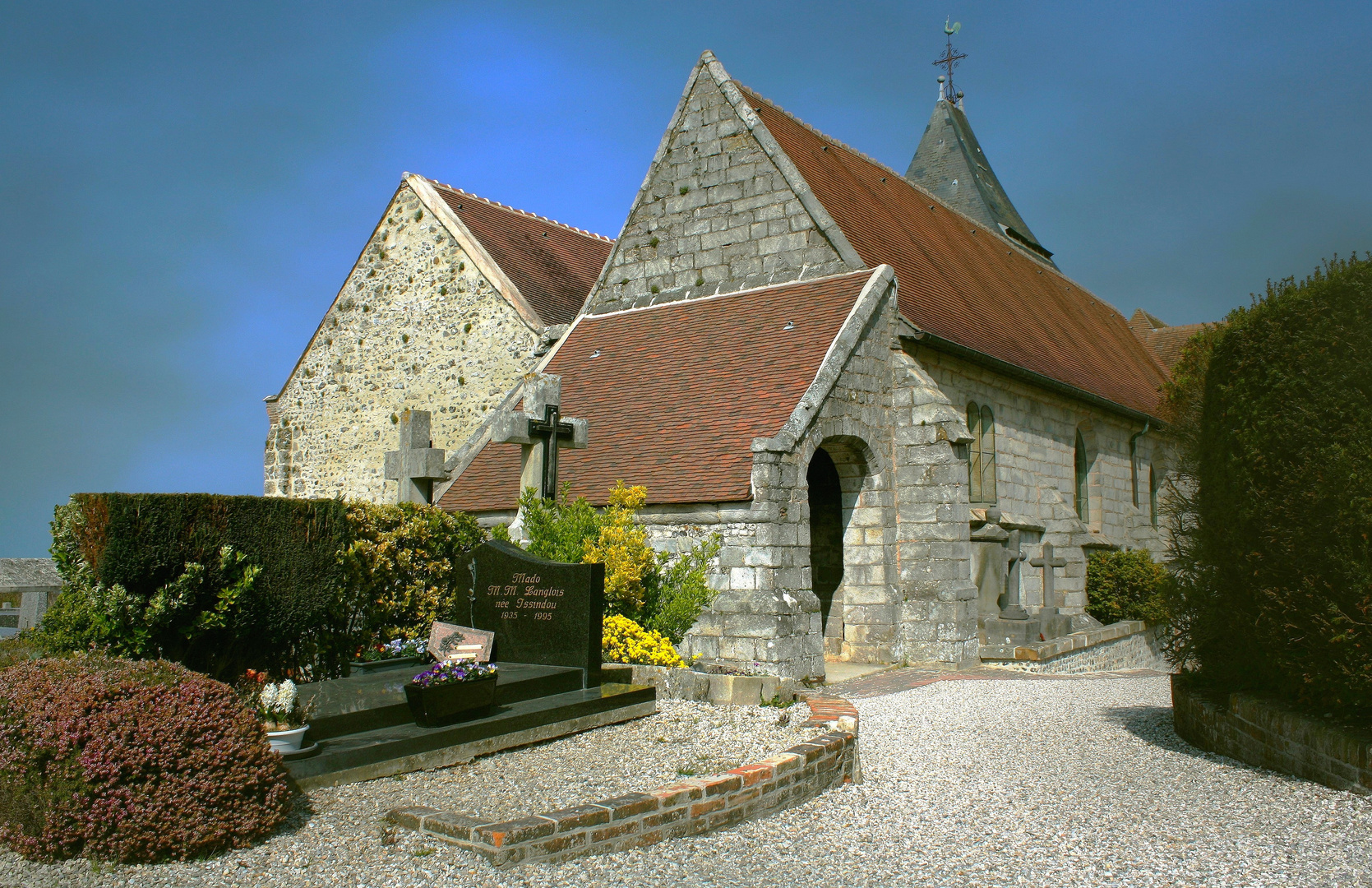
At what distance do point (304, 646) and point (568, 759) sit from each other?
11.8ft

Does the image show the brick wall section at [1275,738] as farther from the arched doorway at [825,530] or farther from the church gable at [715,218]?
the church gable at [715,218]

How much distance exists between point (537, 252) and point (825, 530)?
9424mm

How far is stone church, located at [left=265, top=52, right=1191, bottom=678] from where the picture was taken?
12.1m

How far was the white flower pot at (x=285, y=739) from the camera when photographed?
5.64 meters

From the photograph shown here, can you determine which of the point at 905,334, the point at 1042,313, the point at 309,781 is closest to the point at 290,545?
the point at 309,781

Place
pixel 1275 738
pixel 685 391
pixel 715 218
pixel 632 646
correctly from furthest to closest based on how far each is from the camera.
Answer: pixel 715 218 → pixel 685 391 → pixel 632 646 → pixel 1275 738

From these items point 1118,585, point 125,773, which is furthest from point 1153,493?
point 125,773

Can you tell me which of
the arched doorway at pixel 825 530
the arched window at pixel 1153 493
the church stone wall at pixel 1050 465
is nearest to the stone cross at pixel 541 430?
the arched doorway at pixel 825 530

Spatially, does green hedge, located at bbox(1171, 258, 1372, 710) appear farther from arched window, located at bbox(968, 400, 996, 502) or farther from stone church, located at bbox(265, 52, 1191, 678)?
arched window, located at bbox(968, 400, 996, 502)

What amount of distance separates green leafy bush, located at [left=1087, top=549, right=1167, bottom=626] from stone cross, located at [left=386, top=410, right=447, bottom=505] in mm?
12535

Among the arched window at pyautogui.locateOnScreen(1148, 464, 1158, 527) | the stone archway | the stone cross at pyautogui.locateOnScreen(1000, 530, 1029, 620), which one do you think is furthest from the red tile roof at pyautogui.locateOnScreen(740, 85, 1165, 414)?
the stone cross at pyautogui.locateOnScreen(1000, 530, 1029, 620)

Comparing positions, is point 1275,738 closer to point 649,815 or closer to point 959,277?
point 649,815

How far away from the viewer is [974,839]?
18.8ft

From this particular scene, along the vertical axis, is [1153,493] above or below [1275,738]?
above
